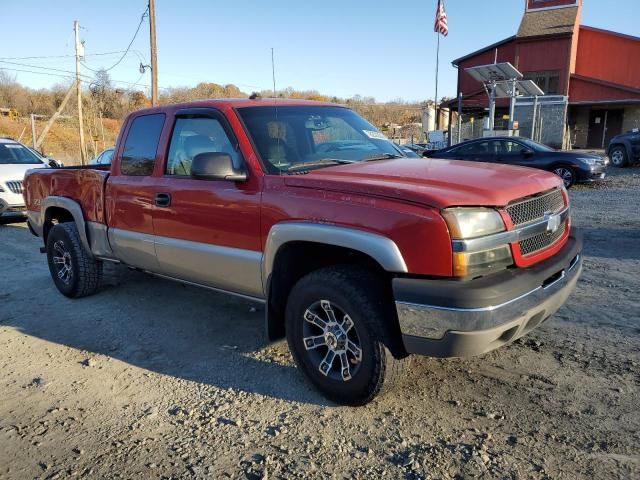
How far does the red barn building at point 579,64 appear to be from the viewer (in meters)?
31.6

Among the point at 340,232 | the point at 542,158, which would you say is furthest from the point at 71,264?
the point at 542,158

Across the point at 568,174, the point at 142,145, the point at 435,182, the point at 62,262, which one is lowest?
the point at 62,262

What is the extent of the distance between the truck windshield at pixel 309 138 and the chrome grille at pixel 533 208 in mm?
1280

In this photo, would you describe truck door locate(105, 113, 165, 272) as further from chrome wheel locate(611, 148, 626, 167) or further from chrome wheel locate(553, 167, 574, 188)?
chrome wheel locate(611, 148, 626, 167)

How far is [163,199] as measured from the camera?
4.26 m

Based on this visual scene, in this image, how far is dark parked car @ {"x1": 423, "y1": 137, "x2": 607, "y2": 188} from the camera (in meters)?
13.0

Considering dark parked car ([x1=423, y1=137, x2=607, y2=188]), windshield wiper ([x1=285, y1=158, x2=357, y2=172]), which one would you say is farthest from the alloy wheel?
windshield wiper ([x1=285, y1=158, x2=357, y2=172])

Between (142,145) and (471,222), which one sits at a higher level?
(142,145)

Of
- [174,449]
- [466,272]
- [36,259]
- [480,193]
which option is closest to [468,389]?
[466,272]

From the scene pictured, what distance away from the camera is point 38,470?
9.25 feet

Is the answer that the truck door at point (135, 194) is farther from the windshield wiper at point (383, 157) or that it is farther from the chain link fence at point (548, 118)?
the chain link fence at point (548, 118)

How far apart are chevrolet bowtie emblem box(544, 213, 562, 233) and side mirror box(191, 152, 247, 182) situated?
79.2 inches

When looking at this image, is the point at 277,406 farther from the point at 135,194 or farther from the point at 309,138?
the point at 135,194

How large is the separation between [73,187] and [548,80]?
1324 inches
